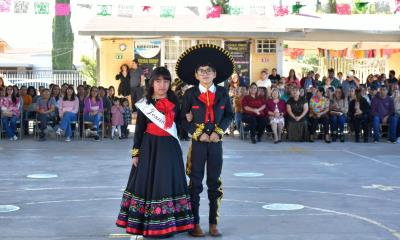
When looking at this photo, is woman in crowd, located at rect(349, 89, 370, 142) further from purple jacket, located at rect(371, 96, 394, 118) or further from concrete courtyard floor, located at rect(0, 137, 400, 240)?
concrete courtyard floor, located at rect(0, 137, 400, 240)

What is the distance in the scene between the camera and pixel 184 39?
76.8ft

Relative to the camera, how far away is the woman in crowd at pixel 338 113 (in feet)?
58.9

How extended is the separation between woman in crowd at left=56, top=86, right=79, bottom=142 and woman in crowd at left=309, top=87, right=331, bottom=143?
6007 millimetres

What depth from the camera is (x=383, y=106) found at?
18.3 m

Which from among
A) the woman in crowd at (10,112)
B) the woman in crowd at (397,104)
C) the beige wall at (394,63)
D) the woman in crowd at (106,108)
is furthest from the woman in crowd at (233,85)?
the beige wall at (394,63)

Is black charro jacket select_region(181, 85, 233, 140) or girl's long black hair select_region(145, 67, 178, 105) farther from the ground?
girl's long black hair select_region(145, 67, 178, 105)

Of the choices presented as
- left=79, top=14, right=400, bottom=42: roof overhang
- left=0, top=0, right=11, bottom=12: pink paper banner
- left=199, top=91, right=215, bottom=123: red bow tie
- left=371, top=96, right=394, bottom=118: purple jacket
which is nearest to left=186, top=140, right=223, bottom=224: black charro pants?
left=199, top=91, right=215, bottom=123: red bow tie

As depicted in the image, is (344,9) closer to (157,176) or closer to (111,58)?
(111,58)

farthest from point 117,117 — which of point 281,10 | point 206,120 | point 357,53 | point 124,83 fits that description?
point 357,53

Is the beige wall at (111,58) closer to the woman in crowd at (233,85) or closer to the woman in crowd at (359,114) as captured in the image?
the woman in crowd at (233,85)

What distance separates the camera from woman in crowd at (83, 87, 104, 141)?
1803 centimetres

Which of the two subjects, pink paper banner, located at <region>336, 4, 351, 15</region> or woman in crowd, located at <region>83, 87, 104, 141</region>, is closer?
woman in crowd, located at <region>83, 87, 104, 141</region>

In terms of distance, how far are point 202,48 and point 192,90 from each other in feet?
1.39

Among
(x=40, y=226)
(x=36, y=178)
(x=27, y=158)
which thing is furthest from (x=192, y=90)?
(x=27, y=158)
